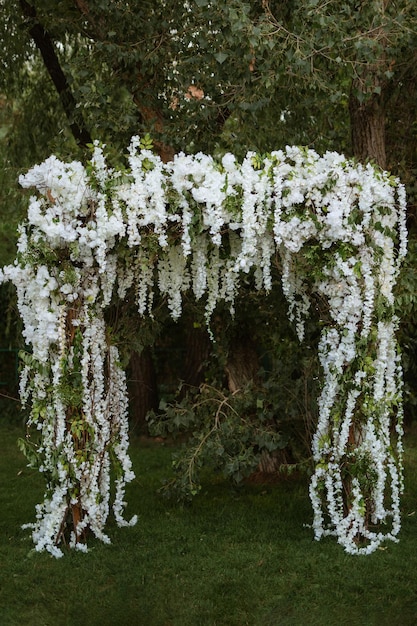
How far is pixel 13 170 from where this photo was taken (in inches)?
351

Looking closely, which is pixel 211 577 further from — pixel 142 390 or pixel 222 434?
pixel 142 390

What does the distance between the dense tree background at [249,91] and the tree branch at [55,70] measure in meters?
0.01

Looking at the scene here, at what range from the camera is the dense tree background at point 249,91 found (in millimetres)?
6672

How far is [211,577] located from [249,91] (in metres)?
3.84

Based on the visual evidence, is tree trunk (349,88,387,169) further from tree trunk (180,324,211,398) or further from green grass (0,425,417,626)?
tree trunk (180,324,211,398)

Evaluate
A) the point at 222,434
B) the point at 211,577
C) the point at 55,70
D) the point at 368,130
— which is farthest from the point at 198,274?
the point at 55,70

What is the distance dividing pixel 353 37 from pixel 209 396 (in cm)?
305

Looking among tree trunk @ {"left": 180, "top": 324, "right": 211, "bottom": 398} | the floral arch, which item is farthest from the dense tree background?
tree trunk @ {"left": 180, "top": 324, "right": 211, "bottom": 398}

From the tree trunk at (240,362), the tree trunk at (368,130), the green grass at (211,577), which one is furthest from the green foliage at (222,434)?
the tree trunk at (368,130)

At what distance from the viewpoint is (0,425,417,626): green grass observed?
5004mm

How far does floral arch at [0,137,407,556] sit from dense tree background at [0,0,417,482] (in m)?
0.58

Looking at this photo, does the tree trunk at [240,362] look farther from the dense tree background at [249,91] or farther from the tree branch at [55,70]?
the tree branch at [55,70]

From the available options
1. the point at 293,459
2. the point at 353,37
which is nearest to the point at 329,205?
the point at 353,37

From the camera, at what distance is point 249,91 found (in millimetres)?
7254
